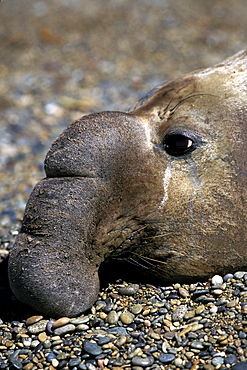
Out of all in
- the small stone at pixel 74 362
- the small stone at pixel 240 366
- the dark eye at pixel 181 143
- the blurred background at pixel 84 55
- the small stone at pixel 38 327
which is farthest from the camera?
the blurred background at pixel 84 55

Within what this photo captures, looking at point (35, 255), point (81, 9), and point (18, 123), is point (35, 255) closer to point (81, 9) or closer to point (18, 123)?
point (18, 123)

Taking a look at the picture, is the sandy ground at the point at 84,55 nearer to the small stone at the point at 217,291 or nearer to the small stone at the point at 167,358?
the small stone at the point at 217,291

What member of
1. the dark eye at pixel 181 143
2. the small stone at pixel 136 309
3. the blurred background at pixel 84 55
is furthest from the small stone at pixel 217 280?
the blurred background at pixel 84 55

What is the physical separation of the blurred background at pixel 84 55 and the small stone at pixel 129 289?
9.22 feet

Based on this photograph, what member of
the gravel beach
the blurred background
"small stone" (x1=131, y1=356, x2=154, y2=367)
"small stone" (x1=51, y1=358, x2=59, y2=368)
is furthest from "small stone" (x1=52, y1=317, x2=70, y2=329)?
the blurred background

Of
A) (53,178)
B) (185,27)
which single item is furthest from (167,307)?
(185,27)

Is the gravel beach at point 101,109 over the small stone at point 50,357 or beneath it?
over

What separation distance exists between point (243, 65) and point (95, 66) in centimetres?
574

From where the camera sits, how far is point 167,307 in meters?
3.43

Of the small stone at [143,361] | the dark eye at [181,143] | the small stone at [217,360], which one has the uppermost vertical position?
the dark eye at [181,143]

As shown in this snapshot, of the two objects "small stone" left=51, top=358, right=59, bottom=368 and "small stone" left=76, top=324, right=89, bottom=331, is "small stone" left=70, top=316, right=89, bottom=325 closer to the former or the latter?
"small stone" left=76, top=324, right=89, bottom=331

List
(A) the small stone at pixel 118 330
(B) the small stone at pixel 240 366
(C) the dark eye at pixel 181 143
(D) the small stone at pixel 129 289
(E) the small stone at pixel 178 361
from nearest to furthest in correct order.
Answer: (B) the small stone at pixel 240 366 → (E) the small stone at pixel 178 361 → (A) the small stone at pixel 118 330 → (C) the dark eye at pixel 181 143 → (D) the small stone at pixel 129 289

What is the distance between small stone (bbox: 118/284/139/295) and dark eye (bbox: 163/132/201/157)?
925 mm

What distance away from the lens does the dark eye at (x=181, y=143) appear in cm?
350
